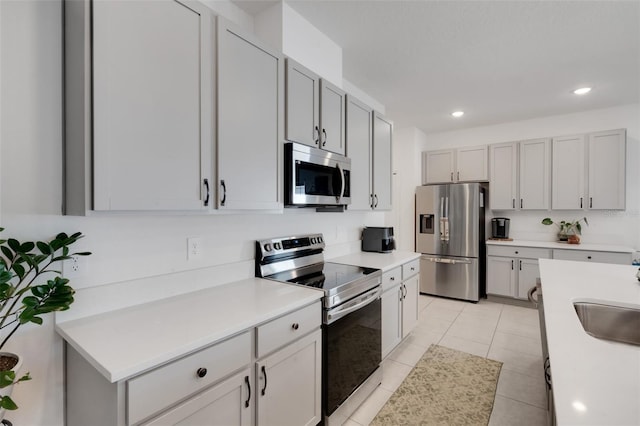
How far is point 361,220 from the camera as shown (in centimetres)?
339

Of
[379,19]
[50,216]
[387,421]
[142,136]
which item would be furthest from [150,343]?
[379,19]

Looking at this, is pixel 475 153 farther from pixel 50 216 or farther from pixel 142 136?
pixel 50 216

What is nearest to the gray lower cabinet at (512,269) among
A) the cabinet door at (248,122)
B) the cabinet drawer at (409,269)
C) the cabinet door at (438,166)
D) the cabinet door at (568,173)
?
the cabinet door at (568,173)

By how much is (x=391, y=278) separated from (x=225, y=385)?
5.50ft

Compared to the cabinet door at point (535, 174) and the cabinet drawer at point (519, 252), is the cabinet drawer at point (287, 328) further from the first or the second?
the cabinet door at point (535, 174)

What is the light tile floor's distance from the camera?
211 centimetres

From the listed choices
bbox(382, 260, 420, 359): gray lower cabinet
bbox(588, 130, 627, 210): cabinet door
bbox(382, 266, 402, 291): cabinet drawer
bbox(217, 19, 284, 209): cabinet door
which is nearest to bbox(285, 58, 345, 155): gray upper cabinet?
bbox(217, 19, 284, 209): cabinet door

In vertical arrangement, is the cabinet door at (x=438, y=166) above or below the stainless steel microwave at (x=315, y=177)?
above

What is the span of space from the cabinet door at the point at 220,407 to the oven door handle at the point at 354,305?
0.59 metres

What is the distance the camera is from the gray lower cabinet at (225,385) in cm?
100

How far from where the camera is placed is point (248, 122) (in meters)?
1.66

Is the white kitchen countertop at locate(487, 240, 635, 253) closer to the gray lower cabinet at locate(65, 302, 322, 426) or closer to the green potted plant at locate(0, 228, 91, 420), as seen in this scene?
the gray lower cabinet at locate(65, 302, 322, 426)

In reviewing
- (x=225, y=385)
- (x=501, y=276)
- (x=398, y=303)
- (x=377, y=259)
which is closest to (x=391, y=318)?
(x=398, y=303)

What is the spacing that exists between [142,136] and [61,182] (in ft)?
1.33
